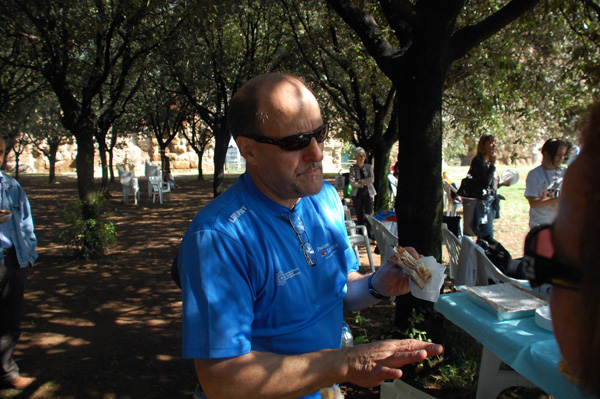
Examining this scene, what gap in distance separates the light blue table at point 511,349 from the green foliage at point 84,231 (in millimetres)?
6840

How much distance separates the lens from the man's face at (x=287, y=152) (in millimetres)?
1483

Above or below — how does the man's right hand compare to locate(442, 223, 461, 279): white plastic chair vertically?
above

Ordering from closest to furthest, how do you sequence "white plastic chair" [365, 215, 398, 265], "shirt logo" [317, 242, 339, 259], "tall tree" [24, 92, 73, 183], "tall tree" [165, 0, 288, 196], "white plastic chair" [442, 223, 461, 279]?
"shirt logo" [317, 242, 339, 259]
"white plastic chair" [442, 223, 461, 279]
"white plastic chair" [365, 215, 398, 265]
"tall tree" [165, 0, 288, 196]
"tall tree" [24, 92, 73, 183]

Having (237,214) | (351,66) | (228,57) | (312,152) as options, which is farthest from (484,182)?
(228,57)

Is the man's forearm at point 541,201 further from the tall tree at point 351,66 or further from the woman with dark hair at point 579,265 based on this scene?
the woman with dark hair at point 579,265

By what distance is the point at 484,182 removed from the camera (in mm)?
6980

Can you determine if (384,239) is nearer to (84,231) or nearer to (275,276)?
(275,276)

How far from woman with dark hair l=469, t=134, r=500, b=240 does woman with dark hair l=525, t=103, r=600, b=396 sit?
6.52 metres

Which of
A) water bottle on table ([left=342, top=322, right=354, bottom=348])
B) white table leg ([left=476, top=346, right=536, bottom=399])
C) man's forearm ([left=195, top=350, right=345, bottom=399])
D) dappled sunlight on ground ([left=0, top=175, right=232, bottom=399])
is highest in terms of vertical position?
man's forearm ([left=195, top=350, right=345, bottom=399])

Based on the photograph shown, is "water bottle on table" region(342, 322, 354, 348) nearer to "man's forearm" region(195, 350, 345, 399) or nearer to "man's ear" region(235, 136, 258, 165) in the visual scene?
"man's forearm" region(195, 350, 345, 399)

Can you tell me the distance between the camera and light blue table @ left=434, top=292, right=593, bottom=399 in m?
2.08

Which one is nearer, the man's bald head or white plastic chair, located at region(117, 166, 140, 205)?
the man's bald head

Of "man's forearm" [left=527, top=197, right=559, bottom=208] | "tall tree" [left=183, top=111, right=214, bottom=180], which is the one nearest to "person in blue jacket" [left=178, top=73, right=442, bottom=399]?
"man's forearm" [left=527, top=197, right=559, bottom=208]

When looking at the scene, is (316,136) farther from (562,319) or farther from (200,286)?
(562,319)
